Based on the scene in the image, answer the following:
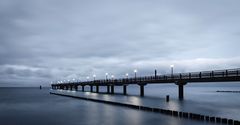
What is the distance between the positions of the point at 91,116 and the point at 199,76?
24.8m

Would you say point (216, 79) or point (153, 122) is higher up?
point (216, 79)

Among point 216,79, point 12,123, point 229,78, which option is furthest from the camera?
point 216,79

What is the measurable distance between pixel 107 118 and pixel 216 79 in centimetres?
2333

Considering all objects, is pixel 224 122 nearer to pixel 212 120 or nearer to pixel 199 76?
pixel 212 120

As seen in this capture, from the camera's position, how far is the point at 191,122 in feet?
110

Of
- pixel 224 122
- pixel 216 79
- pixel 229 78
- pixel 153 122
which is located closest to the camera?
pixel 224 122

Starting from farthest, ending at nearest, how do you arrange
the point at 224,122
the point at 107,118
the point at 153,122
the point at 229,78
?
the point at 229,78 → the point at 107,118 → the point at 153,122 → the point at 224,122

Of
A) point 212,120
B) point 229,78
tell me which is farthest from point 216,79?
point 212,120

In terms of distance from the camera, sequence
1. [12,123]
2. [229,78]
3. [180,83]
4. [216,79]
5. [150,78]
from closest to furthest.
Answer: [12,123] < [229,78] < [216,79] < [180,83] < [150,78]

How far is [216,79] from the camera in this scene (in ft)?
167

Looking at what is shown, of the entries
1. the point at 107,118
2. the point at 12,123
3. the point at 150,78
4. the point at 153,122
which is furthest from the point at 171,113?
the point at 150,78

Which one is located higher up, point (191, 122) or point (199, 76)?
point (199, 76)

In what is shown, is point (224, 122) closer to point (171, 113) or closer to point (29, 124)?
point (171, 113)

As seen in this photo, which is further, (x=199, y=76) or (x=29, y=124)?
(x=199, y=76)
